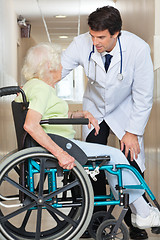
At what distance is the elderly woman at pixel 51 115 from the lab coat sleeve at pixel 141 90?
0.31m

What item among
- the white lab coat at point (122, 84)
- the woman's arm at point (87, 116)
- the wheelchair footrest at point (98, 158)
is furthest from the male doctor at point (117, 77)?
the wheelchair footrest at point (98, 158)

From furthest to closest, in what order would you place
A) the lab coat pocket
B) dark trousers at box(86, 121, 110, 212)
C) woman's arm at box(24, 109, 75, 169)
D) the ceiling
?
the ceiling
dark trousers at box(86, 121, 110, 212)
the lab coat pocket
woman's arm at box(24, 109, 75, 169)

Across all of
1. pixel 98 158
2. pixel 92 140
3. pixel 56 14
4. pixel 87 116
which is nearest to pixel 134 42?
pixel 87 116

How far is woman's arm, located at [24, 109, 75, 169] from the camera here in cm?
177

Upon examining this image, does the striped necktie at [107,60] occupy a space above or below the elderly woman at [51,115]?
above

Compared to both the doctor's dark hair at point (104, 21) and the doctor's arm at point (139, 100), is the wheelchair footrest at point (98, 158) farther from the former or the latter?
the doctor's dark hair at point (104, 21)

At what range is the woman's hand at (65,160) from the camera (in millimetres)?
1774

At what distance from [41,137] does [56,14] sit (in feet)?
20.6

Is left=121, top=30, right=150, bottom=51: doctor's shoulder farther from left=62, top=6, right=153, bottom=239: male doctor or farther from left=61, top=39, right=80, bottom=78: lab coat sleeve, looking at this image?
left=61, top=39, right=80, bottom=78: lab coat sleeve

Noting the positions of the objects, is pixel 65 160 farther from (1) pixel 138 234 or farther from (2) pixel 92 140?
(1) pixel 138 234

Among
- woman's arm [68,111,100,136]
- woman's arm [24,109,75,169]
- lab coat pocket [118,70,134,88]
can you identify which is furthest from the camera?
lab coat pocket [118,70,134,88]

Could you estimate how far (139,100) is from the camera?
229cm

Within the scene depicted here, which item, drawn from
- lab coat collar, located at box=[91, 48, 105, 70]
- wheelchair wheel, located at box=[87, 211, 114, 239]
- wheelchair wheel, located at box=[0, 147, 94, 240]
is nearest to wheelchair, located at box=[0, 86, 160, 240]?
wheelchair wheel, located at box=[0, 147, 94, 240]

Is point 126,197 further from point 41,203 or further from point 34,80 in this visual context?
point 34,80
